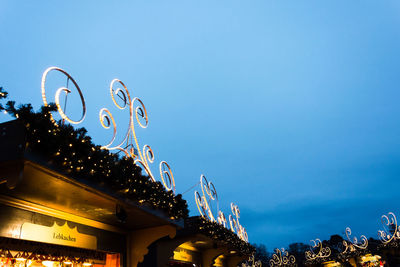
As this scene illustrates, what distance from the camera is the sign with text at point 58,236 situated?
18.1 ft

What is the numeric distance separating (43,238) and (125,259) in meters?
2.86

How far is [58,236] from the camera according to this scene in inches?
243

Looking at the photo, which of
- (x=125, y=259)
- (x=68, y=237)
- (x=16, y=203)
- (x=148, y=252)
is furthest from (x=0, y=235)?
(x=148, y=252)

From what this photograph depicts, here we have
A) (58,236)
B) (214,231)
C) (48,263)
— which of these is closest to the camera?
(58,236)

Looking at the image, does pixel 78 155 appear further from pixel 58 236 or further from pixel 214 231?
pixel 214 231

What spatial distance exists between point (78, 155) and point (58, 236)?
2.58m

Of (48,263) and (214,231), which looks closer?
(48,263)

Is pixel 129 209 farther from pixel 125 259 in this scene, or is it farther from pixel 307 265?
pixel 307 265

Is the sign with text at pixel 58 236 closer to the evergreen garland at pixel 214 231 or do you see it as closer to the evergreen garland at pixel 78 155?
the evergreen garland at pixel 78 155

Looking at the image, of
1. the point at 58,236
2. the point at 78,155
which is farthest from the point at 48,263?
the point at 78,155

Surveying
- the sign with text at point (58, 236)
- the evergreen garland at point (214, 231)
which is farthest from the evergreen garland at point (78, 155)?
the evergreen garland at point (214, 231)

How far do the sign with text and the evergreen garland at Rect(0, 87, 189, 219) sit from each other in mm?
1618

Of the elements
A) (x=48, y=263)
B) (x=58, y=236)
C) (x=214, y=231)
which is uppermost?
(x=214, y=231)

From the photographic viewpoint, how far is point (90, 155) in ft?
15.3
